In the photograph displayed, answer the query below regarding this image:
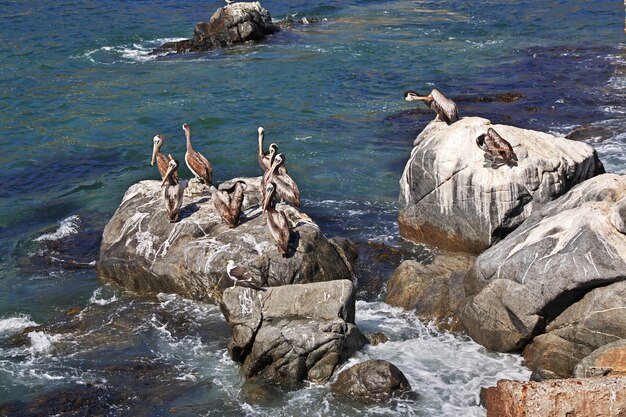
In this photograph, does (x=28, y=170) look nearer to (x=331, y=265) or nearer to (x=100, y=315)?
(x=100, y=315)

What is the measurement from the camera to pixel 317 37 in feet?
129

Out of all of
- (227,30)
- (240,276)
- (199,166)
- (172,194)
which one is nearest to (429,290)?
(240,276)

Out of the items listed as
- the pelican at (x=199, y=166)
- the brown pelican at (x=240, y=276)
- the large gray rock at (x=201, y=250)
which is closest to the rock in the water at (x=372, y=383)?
the brown pelican at (x=240, y=276)

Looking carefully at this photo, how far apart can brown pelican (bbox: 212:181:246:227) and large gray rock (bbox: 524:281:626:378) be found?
5946mm

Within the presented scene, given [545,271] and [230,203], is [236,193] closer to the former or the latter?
[230,203]

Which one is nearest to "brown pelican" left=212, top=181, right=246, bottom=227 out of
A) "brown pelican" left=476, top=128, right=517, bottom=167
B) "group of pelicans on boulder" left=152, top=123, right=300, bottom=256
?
"group of pelicans on boulder" left=152, top=123, right=300, bottom=256

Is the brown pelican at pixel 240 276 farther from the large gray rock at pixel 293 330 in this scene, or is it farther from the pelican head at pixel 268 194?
the pelican head at pixel 268 194

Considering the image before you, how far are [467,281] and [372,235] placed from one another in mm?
4166

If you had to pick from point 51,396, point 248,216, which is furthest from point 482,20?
point 51,396

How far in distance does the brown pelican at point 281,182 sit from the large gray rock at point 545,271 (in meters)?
4.49

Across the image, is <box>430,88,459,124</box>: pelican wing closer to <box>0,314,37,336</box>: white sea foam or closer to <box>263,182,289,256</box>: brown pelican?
<box>263,182,289,256</box>: brown pelican

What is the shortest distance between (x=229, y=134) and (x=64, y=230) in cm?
789

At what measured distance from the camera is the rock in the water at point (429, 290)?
15031 millimetres

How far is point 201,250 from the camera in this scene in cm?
1636
